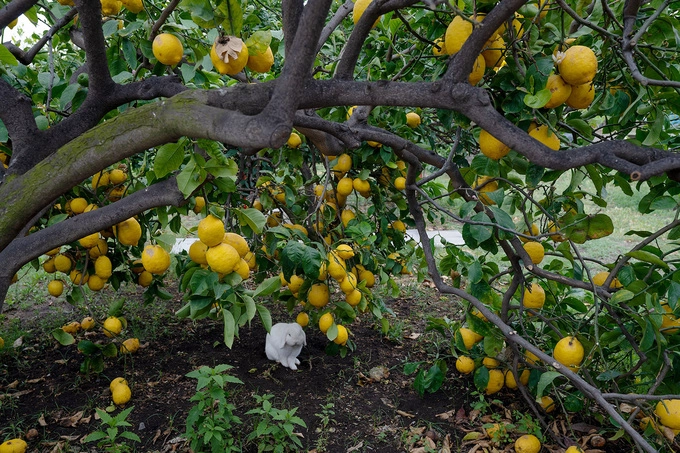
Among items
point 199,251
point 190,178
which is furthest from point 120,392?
point 190,178

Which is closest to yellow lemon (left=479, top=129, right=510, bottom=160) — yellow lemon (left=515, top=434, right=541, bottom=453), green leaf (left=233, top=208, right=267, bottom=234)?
green leaf (left=233, top=208, right=267, bottom=234)

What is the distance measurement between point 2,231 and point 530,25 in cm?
187

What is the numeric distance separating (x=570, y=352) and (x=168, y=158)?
5.39ft

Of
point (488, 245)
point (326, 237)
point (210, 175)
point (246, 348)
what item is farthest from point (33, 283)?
Result: point (488, 245)

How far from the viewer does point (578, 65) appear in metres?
1.45

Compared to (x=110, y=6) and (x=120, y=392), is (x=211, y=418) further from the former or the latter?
(x=110, y=6)

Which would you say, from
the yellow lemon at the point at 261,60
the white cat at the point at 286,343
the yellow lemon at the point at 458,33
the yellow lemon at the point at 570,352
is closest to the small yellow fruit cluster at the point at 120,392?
the white cat at the point at 286,343

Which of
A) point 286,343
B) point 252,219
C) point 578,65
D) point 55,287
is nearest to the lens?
point 578,65

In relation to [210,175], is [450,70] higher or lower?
higher

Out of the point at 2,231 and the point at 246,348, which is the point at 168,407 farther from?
the point at 2,231

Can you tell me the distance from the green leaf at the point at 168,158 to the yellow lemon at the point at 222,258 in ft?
1.03

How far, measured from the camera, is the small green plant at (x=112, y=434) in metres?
2.09

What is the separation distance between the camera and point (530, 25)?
1.64 metres

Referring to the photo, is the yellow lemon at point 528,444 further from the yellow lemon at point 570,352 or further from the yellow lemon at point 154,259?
the yellow lemon at point 154,259
